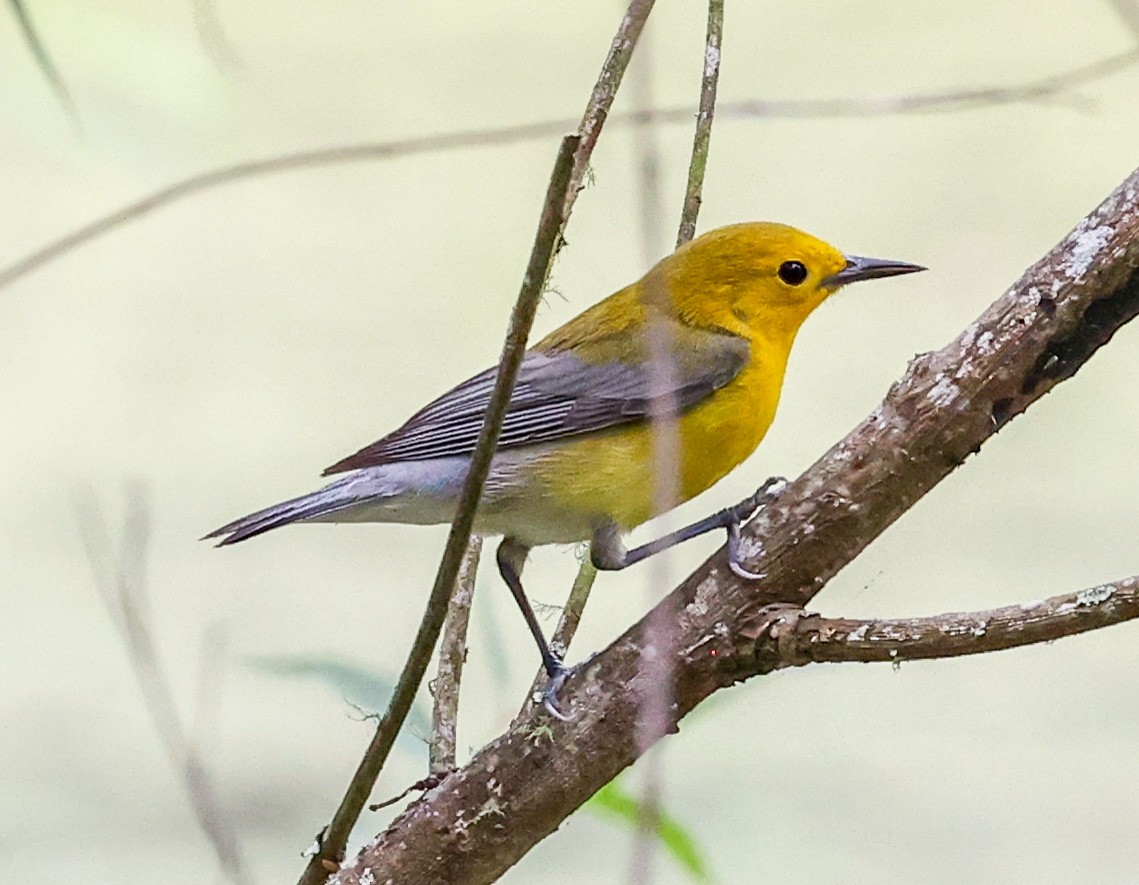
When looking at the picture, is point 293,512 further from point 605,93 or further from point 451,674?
point 605,93

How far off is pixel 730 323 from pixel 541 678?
0.72 meters

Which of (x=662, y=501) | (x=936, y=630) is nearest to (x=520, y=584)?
(x=936, y=630)

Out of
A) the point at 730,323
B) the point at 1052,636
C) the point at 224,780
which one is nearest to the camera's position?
the point at 1052,636

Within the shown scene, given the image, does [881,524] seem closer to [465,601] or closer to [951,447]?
[951,447]

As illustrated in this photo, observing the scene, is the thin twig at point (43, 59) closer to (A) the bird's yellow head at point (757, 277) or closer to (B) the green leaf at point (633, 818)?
(B) the green leaf at point (633, 818)

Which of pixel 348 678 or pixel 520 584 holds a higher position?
pixel 520 584

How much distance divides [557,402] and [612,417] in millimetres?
102

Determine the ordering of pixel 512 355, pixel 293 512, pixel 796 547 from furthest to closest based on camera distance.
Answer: pixel 293 512
pixel 796 547
pixel 512 355

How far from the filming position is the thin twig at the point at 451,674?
175 cm

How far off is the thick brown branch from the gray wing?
63 cm

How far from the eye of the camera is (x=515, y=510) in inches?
83.2

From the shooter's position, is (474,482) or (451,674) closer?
(474,482)

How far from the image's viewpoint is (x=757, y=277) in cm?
231

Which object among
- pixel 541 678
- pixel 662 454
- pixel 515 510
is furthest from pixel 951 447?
pixel 515 510
